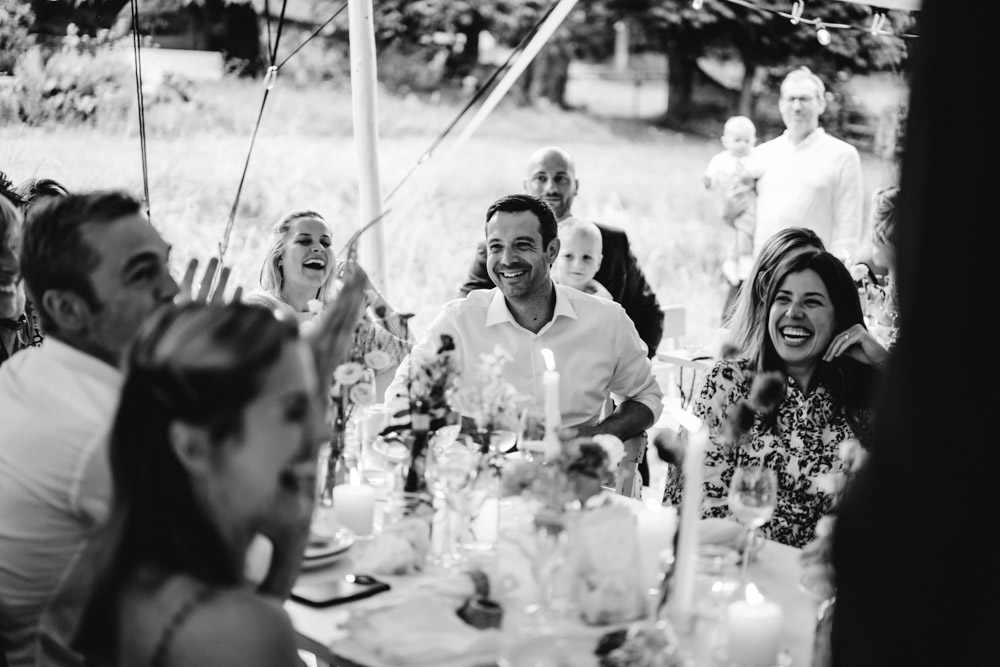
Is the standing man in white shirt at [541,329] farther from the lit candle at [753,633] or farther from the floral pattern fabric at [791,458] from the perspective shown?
the lit candle at [753,633]

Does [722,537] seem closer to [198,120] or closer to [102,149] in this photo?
[102,149]

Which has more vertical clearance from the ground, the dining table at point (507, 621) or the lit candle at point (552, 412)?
the lit candle at point (552, 412)

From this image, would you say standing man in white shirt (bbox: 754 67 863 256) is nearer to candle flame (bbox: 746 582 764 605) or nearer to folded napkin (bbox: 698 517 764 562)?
folded napkin (bbox: 698 517 764 562)

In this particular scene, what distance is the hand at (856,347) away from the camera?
2.79 meters

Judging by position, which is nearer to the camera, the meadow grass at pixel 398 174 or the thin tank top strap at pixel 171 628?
the thin tank top strap at pixel 171 628

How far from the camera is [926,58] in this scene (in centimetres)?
68

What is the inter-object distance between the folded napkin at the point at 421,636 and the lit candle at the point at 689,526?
11.9 inches

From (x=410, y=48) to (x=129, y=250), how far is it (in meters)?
8.49

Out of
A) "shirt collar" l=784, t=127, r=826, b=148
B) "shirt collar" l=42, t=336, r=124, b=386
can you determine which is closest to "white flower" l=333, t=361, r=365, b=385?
"shirt collar" l=42, t=336, r=124, b=386

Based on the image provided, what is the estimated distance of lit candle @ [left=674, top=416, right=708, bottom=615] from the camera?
5.61 feet

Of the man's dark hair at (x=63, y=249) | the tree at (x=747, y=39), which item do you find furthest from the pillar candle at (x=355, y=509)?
the tree at (x=747, y=39)

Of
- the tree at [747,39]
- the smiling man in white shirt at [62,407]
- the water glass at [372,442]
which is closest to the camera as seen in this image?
the smiling man in white shirt at [62,407]

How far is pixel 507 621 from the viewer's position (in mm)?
1864

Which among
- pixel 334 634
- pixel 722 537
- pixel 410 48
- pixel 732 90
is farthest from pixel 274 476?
pixel 732 90
